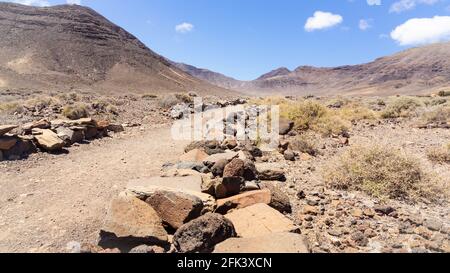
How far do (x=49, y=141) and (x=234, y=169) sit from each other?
5.34 m

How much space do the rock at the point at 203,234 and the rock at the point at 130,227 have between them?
0.93 feet

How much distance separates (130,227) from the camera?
12.9 feet

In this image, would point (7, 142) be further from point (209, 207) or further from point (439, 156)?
point (439, 156)

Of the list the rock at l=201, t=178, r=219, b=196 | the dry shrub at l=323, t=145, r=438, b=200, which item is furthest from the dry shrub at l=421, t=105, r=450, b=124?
the rock at l=201, t=178, r=219, b=196

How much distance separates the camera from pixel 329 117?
469 inches

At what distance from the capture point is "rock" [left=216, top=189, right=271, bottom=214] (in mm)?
4590

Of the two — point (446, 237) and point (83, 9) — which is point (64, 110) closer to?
point (446, 237)

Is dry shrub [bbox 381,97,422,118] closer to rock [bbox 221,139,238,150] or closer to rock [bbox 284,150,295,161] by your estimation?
rock [bbox 284,150,295,161]

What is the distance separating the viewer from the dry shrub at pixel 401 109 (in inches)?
594

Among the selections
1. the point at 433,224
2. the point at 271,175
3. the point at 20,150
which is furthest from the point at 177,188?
the point at 20,150

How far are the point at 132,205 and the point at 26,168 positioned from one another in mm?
4373

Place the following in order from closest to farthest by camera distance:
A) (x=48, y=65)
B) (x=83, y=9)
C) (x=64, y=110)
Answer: (x=64, y=110)
(x=48, y=65)
(x=83, y=9)

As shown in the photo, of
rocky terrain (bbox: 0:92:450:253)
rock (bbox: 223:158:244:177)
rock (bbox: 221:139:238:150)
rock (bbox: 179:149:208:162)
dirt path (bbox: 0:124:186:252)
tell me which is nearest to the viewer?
rocky terrain (bbox: 0:92:450:253)
